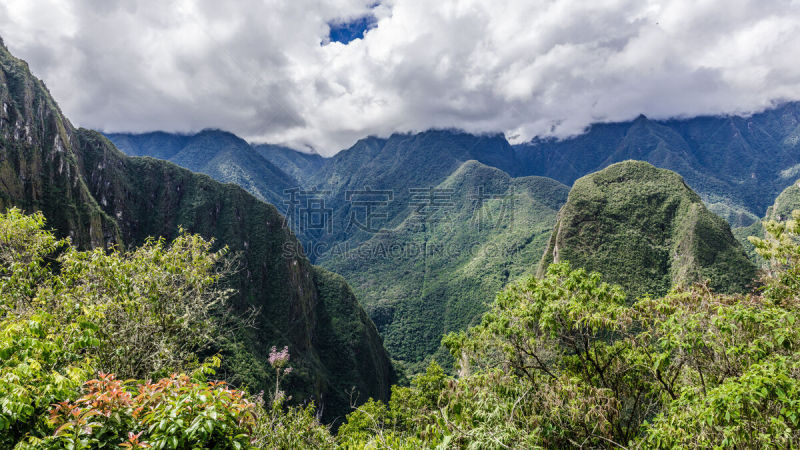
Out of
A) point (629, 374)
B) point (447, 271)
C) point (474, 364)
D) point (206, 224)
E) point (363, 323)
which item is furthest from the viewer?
point (447, 271)

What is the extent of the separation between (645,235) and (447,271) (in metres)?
Answer: 96.5

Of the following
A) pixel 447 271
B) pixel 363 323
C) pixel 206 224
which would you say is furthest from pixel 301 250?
pixel 447 271

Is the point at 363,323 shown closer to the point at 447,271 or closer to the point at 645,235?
the point at 447,271

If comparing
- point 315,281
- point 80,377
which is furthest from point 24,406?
point 315,281

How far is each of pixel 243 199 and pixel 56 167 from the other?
47329mm

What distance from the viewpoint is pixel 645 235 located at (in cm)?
6819

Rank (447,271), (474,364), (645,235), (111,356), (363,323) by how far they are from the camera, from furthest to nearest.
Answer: (447,271), (363,323), (645,235), (474,364), (111,356)

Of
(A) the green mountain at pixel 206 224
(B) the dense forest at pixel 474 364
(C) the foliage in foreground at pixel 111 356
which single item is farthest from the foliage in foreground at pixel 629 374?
(A) the green mountain at pixel 206 224

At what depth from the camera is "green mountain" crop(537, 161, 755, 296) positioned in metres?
56.9

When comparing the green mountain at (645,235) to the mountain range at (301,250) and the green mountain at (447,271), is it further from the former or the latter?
the green mountain at (447,271)

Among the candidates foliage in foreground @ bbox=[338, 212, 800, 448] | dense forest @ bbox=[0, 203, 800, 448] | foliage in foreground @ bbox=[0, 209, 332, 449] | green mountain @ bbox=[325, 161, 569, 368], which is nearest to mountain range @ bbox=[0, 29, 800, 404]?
green mountain @ bbox=[325, 161, 569, 368]

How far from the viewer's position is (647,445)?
6.32 metres

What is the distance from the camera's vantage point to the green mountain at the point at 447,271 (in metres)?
126

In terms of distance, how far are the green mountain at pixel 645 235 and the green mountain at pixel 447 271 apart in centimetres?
3364
